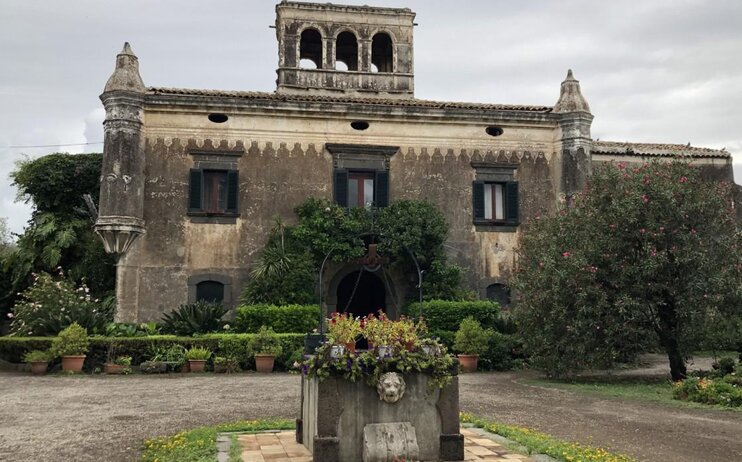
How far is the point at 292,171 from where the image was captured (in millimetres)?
22375

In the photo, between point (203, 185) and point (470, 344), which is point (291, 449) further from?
point (203, 185)

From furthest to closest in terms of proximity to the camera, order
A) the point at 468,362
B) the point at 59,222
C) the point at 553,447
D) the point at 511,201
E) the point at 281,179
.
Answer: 1. the point at 59,222
2. the point at 511,201
3. the point at 281,179
4. the point at 468,362
5. the point at 553,447

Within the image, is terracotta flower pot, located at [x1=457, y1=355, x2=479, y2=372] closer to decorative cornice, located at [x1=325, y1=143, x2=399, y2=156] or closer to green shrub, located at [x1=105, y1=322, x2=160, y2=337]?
decorative cornice, located at [x1=325, y1=143, x2=399, y2=156]

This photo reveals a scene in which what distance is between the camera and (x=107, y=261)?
906 inches

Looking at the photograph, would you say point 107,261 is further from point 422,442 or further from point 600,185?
point 422,442

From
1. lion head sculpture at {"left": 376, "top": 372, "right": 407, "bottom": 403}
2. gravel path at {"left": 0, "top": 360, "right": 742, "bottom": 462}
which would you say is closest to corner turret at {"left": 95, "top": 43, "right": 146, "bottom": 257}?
gravel path at {"left": 0, "top": 360, "right": 742, "bottom": 462}

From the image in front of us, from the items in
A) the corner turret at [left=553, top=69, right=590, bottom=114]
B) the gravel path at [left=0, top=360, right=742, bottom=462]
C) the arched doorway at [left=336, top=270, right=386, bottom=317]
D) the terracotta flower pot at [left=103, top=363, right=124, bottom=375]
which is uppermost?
the corner turret at [left=553, top=69, right=590, bottom=114]

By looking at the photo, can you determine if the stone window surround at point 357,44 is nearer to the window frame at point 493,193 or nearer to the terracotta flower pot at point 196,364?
the window frame at point 493,193

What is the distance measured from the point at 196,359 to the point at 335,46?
15.0m

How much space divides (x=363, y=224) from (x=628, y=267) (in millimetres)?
8745

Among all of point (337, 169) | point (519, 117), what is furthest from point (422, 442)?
point (519, 117)

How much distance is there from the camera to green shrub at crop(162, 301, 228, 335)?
19.6 metres

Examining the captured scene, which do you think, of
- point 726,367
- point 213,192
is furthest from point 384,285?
point 726,367

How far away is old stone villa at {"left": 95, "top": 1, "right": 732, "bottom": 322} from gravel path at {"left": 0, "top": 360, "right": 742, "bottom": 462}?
560cm
